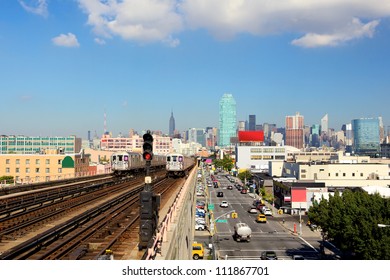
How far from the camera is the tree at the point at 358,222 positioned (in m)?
31.8

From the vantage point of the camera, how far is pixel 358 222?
119 feet

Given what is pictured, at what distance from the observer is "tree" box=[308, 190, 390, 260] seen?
31.8 metres

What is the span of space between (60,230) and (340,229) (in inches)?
1112

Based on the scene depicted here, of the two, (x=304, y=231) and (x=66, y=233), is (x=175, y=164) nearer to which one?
(x=304, y=231)

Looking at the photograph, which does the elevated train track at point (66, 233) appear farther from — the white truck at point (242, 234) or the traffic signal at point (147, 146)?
the white truck at point (242, 234)

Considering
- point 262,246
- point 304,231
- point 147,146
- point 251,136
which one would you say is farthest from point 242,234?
point 251,136

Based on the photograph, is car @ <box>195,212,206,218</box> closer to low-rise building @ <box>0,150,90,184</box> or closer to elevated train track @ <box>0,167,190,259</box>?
low-rise building @ <box>0,150,90,184</box>

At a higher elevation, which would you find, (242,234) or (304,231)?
(242,234)

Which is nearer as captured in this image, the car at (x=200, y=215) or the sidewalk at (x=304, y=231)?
the sidewalk at (x=304, y=231)

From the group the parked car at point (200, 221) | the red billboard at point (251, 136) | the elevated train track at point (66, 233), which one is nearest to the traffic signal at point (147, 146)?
the elevated train track at point (66, 233)

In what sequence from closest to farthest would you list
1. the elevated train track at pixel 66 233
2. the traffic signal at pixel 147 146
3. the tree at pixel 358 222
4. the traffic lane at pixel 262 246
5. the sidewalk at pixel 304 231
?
the traffic signal at pixel 147 146 < the elevated train track at pixel 66 233 < the tree at pixel 358 222 < the traffic lane at pixel 262 246 < the sidewalk at pixel 304 231

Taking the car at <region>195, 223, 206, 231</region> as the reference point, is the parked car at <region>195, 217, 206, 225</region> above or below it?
above

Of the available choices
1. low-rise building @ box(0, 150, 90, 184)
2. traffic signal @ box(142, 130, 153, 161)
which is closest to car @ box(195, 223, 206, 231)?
low-rise building @ box(0, 150, 90, 184)

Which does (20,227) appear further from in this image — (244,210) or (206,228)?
(244,210)
